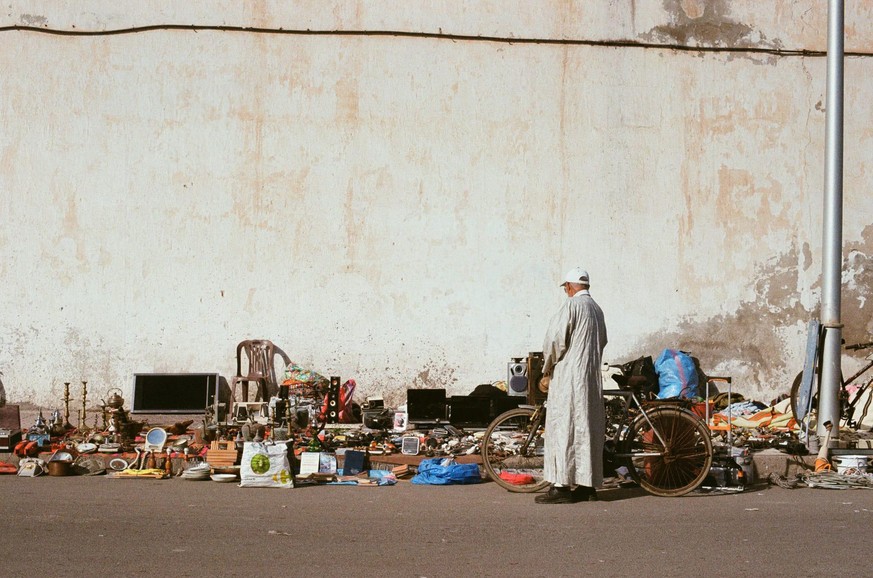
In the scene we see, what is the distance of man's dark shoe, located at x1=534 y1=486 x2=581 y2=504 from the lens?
7770mm

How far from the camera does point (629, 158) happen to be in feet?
41.9

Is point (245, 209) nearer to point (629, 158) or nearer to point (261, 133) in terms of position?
point (261, 133)

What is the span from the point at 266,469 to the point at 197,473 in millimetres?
697

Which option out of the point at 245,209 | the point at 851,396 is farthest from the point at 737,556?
the point at 245,209

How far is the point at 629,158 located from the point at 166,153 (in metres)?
5.63

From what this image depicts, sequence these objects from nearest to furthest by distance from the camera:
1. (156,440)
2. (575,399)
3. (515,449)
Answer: (575,399) → (515,449) → (156,440)

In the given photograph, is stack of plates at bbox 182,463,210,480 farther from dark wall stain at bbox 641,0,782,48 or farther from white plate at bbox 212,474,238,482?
dark wall stain at bbox 641,0,782,48

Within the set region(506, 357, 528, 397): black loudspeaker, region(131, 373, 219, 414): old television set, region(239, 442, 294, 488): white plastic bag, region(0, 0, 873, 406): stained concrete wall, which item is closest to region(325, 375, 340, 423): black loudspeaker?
region(0, 0, 873, 406): stained concrete wall

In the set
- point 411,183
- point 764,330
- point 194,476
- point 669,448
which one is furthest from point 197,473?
point 764,330

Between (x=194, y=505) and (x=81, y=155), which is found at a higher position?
(x=81, y=155)

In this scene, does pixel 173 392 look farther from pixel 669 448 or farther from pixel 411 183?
pixel 669 448

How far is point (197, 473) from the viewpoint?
873 centimetres

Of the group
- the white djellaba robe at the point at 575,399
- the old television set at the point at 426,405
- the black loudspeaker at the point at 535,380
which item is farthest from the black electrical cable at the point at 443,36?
the white djellaba robe at the point at 575,399

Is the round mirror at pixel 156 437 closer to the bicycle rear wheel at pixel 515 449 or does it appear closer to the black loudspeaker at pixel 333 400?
the black loudspeaker at pixel 333 400
